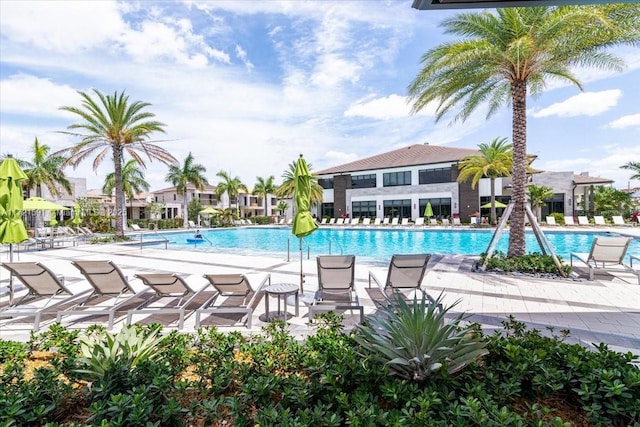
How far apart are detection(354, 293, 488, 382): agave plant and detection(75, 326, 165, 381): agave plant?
220 cm

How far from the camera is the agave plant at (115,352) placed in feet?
10.1

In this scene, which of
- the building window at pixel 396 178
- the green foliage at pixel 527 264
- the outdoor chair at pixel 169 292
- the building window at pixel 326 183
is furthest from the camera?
the building window at pixel 326 183

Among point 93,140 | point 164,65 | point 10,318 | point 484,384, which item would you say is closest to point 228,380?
point 484,384

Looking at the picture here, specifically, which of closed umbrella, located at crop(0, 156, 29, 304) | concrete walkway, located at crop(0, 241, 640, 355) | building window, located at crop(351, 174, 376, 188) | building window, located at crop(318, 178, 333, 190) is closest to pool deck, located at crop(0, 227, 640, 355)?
concrete walkway, located at crop(0, 241, 640, 355)

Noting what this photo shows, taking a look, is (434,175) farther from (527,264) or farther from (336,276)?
(336,276)

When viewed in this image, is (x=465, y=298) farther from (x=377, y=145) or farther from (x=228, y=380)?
(x=377, y=145)

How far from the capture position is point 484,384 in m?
2.88

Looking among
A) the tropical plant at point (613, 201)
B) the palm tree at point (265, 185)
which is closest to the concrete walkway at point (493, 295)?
the tropical plant at point (613, 201)

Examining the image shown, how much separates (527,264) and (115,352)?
33.1ft

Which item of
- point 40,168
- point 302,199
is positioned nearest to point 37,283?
point 302,199

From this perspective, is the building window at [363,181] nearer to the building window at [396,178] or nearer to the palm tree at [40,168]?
the building window at [396,178]

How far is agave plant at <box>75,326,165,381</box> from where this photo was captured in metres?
3.09

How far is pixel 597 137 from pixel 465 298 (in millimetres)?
36132

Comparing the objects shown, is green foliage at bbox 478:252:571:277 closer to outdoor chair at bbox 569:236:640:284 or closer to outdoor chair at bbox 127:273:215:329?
outdoor chair at bbox 569:236:640:284
